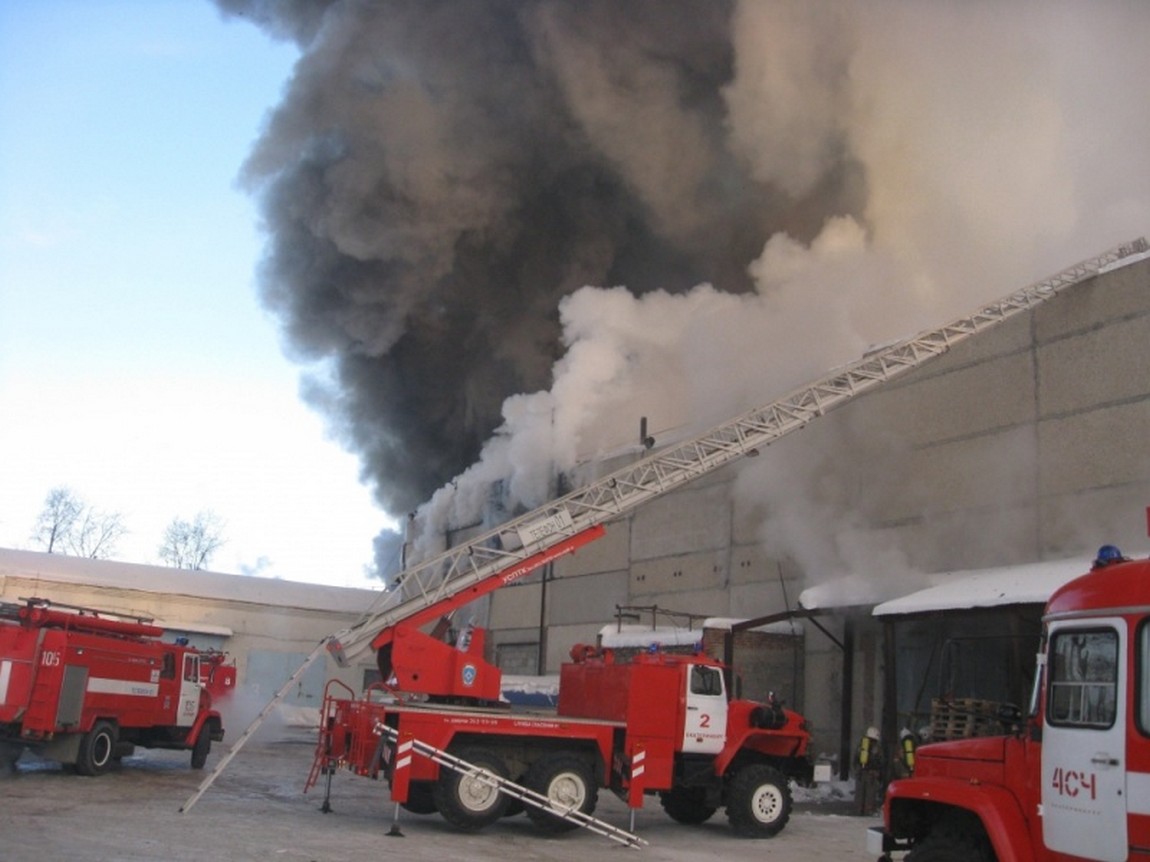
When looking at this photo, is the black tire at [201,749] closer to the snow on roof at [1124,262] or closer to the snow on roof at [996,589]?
the snow on roof at [996,589]

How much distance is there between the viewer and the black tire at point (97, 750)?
1573 cm

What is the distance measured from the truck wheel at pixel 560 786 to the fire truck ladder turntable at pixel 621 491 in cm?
248

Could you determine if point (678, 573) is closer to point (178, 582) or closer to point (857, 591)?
point (857, 591)

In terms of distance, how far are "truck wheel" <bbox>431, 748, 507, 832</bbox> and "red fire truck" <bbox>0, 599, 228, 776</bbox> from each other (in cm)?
642

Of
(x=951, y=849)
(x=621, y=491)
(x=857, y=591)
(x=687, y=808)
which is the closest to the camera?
(x=951, y=849)

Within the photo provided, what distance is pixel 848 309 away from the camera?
25.5 metres

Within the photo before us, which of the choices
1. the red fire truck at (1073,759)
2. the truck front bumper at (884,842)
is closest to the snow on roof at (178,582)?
the truck front bumper at (884,842)

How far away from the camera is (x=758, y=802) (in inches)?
523

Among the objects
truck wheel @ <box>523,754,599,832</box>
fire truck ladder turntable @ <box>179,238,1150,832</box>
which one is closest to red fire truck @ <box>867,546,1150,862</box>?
truck wheel @ <box>523,754,599,832</box>

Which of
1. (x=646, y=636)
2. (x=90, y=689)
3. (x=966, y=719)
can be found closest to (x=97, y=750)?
(x=90, y=689)

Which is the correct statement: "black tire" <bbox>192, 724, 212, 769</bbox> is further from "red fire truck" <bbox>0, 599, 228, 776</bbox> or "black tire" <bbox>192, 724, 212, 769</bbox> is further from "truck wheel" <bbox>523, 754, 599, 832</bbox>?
"truck wheel" <bbox>523, 754, 599, 832</bbox>

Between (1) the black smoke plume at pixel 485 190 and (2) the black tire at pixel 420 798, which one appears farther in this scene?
(1) the black smoke plume at pixel 485 190

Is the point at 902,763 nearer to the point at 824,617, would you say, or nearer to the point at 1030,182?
the point at 824,617

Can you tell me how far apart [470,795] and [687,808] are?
364 cm
